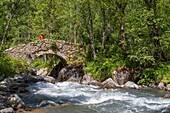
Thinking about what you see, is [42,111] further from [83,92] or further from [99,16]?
[99,16]

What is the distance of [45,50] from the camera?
109ft

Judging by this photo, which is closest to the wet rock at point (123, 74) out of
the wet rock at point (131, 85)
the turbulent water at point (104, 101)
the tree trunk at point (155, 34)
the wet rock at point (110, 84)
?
the wet rock at point (110, 84)

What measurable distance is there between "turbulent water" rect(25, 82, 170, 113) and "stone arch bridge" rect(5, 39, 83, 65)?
439 inches

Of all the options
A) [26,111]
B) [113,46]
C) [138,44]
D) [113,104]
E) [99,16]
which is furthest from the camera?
[99,16]

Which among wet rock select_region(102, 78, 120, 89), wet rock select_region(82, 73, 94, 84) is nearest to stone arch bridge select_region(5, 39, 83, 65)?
wet rock select_region(82, 73, 94, 84)

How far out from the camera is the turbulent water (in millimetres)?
15836

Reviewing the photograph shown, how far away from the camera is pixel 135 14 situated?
88.5 ft

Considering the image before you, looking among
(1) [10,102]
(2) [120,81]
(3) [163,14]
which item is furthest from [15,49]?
(1) [10,102]

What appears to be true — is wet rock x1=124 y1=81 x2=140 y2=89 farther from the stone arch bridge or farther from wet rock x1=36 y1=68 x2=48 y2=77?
wet rock x1=36 y1=68 x2=48 y2=77

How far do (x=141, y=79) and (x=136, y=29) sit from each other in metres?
4.04

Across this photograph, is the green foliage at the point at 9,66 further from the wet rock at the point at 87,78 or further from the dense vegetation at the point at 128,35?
the wet rock at the point at 87,78

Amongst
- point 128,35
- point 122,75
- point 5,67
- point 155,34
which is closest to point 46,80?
point 5,67

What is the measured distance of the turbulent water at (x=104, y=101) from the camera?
1584 cm

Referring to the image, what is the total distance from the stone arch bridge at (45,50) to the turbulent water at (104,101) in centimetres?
1114
